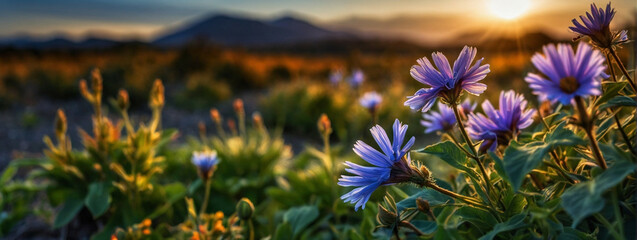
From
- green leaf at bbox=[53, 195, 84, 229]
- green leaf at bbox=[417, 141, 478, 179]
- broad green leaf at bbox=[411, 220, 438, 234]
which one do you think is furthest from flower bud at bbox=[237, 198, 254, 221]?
green leaf at bbox=[53, 195, 84, 229]

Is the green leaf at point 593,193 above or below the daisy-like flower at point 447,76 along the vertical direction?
below

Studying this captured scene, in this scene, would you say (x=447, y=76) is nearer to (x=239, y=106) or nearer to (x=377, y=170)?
(x=377, y=170)

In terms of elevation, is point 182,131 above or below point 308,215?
below

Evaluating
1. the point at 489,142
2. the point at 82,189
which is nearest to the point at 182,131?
the point at 82,189

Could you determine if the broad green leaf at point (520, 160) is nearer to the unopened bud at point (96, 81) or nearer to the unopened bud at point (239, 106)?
the unopened bud at point (96, 81)

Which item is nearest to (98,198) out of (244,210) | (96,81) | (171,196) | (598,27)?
(171,196)

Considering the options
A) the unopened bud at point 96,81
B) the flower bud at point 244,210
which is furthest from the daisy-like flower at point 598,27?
the unopened bud at point 96,81

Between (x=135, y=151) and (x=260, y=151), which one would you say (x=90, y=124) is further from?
(x=135, y=151)
